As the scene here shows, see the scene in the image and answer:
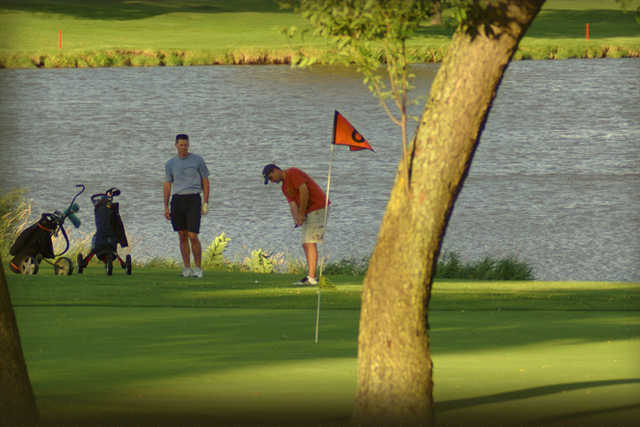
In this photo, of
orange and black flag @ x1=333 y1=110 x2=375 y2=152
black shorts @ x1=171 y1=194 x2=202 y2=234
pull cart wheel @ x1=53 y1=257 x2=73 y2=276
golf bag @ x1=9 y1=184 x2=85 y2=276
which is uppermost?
orange and black flag @ x1=333 y1=110 x2=375 y2=152

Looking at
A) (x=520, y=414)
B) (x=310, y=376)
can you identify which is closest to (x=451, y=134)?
(x=520, y=414)

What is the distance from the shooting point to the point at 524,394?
31.0 feet

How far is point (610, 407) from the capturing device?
9.03 metres

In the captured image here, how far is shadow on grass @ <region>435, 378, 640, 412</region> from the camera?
359 inches

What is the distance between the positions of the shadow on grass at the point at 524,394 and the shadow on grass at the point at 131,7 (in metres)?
85.4

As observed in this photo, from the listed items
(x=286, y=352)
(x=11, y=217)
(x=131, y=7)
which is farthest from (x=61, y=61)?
(x=286, y=352)

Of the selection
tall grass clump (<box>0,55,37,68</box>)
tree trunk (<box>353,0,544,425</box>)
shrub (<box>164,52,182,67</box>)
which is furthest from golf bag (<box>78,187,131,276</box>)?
shrub (<box>164,52,182,67</box>)

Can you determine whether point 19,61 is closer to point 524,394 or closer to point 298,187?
point 298,187

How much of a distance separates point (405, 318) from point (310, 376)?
2.02 m

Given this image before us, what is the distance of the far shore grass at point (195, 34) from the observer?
75438mm

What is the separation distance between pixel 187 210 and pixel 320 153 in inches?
1193

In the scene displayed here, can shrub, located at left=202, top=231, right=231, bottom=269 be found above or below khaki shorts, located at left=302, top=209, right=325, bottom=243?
below

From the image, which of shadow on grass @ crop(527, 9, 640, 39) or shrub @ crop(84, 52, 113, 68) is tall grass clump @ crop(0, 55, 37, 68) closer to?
shrub @ crop(84, 52, 113, 68)

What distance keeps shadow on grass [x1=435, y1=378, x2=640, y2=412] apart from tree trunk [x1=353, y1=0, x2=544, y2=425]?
859mm
